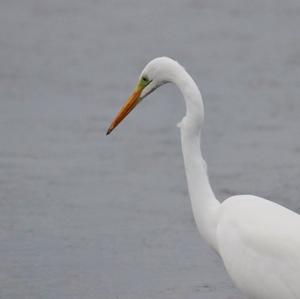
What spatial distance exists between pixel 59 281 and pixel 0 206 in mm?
1318

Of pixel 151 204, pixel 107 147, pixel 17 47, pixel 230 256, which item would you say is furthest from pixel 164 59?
pixel 17 47

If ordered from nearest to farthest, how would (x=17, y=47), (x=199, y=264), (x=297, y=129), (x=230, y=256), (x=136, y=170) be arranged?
(x=230, y=256)
(x=199, y=264)
(x=136, y=170)
(x=297, y=129)
(x=17, y=47)

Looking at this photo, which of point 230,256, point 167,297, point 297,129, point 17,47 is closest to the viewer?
point 230,256

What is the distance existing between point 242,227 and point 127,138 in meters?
3.86

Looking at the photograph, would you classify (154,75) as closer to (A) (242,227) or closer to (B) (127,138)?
(A) (242,227)

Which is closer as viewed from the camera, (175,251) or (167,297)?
(167,297)

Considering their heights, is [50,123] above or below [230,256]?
below

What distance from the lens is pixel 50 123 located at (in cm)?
1010

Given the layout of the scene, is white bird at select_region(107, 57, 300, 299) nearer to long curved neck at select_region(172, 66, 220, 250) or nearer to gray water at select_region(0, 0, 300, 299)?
long curved neck at select_region(172, 66, 220, 250)

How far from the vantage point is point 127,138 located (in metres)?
9.81

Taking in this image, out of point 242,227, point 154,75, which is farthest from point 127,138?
point 242,227

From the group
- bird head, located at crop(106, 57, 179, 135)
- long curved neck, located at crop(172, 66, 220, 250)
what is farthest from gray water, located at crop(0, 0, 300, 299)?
bird head, located at crop(106, 57, 179, 135)

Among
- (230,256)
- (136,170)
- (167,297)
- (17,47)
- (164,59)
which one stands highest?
(164,59)

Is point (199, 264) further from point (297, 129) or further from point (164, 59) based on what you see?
point (297, 129)
